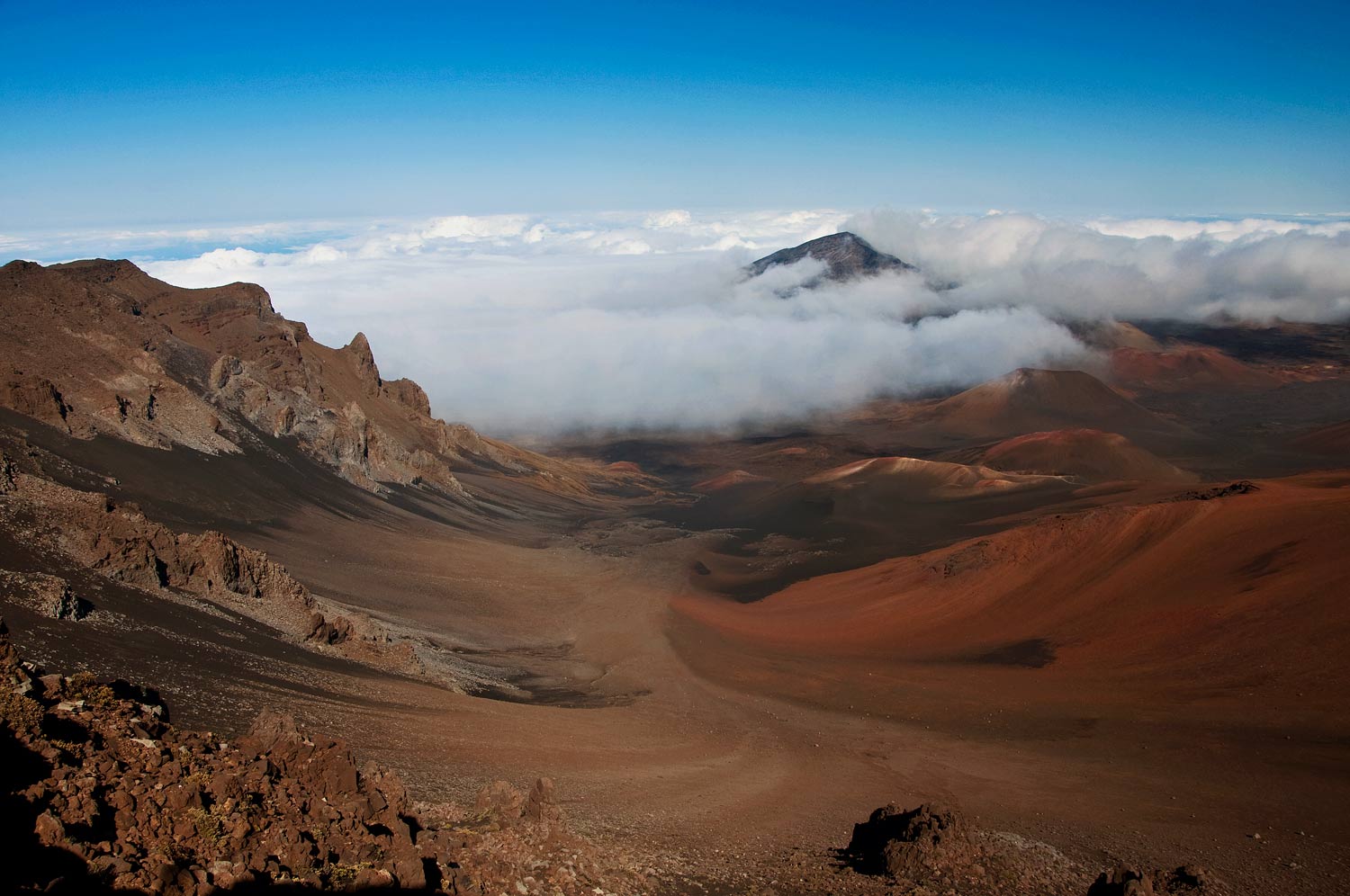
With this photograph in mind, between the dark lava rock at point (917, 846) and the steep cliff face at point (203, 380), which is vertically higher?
the steep cliff face at point (203, 380)

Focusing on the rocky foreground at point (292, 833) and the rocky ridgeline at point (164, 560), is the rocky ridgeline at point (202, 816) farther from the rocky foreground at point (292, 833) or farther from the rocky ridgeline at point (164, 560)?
the rocky ridgeline at point (164, 560)

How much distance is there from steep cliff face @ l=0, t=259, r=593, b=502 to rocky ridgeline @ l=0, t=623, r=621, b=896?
113ft

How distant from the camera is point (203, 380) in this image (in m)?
61.0

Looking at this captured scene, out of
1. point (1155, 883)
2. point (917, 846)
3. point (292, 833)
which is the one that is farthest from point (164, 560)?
point (1155, 883)

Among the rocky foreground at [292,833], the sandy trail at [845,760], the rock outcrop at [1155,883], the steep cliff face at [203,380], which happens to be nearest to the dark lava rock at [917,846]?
the rocky foreground at [292,833]

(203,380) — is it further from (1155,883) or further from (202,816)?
(1155,883)

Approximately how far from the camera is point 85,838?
899cm

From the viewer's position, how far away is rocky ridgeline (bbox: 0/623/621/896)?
8859 millimetres

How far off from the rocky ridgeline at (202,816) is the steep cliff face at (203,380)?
34.3 meters

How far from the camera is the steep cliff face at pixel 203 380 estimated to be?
150ft

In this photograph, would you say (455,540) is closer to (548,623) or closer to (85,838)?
(548,623)

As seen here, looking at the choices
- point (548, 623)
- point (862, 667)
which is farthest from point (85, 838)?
point (548, 623)

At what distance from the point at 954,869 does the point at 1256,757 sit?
37.5 feet

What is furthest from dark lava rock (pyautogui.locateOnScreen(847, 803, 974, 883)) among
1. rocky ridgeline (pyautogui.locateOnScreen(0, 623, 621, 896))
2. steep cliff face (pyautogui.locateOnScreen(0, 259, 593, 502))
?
steep cliff face (pyautogui.locateOnScreen(0, 259, 593, 502))
